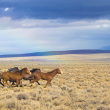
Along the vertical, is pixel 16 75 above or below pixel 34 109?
above

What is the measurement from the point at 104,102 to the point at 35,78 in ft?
20.7

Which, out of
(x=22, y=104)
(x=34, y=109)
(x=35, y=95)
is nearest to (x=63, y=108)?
(x=34, y=109)

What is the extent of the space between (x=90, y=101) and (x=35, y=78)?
217 inches

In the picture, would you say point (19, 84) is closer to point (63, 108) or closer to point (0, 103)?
point (0, 103)

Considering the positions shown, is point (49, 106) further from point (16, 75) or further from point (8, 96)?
point (16, 75)

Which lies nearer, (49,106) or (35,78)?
(49,106)

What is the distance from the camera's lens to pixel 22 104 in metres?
9.28

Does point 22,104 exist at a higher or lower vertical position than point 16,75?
lower

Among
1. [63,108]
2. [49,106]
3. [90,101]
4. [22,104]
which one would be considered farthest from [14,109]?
Answer: [90,101]

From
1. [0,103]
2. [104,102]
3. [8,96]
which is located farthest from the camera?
[8,96]

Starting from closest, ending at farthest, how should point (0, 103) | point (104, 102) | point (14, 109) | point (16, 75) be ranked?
point (14, 109) → point (0, 103) → point (104, 102) → point (16, 75)

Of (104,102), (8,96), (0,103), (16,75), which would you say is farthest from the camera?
(16,75)

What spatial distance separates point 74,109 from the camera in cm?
877

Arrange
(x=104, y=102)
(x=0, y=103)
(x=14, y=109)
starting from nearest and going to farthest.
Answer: (x=14, y=109) → (x=0, y=103) → (x=104, y=102)
